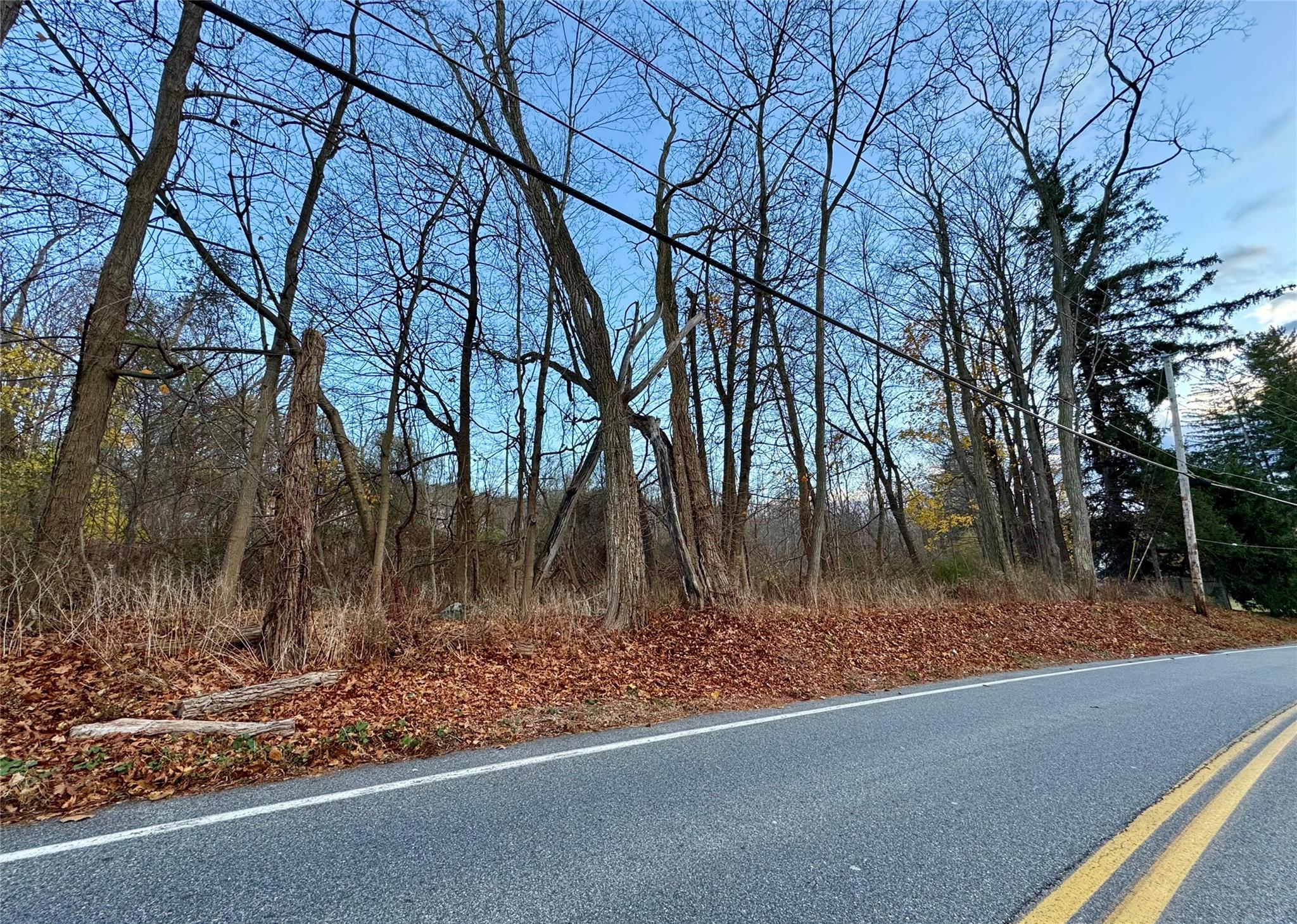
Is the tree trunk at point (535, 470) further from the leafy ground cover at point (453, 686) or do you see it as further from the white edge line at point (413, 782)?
the white edge line at point (413, 782)

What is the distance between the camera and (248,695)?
481 cm

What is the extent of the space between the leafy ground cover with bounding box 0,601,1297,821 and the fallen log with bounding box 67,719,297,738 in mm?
78

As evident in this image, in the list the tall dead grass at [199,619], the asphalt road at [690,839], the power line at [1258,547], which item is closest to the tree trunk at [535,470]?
the tall dead grass at [199,619]

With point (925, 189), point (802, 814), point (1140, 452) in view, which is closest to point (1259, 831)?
point (802, 814)

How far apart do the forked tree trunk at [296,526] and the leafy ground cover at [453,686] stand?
0.34 meters

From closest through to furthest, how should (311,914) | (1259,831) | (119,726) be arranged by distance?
(311,914) → (1259,831) → (119,726)

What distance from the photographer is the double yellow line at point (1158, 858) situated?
2.11 metres

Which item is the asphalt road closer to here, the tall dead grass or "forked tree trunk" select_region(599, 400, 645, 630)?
the tall dead grass

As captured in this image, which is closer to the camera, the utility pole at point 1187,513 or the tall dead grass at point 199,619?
Result: the tall dead grass at point 199,619

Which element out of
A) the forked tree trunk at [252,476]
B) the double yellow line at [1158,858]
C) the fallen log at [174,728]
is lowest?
the double yellow line at [1158,858]

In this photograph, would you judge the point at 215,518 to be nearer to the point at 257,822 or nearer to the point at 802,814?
the point at 257,822

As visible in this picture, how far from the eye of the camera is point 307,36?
8594 mm

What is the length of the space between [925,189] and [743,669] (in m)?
17.6

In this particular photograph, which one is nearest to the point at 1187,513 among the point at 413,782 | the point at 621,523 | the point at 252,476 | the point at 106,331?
the point at 621,523
